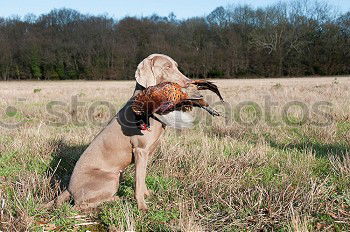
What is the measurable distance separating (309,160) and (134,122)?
2.61 m

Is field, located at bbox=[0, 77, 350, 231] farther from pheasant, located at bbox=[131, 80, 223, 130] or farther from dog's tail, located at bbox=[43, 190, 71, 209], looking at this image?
pheasant, located at bbox=[131, 80, 223, 130]

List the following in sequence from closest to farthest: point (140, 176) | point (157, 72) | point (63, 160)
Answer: point (140, 176), point (157, 72), point (63, 160)

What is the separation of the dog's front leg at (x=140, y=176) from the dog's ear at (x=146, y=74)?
0.81m

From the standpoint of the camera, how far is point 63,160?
5.87m

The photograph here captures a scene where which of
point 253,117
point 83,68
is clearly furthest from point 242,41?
point 253,117

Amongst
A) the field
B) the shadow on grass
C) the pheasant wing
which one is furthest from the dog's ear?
the shadow on grass

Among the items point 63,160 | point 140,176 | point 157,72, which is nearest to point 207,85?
point 157,72

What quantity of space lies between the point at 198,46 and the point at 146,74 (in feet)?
164

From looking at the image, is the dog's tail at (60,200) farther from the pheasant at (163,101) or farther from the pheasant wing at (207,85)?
the pheasant wing at (207,85)

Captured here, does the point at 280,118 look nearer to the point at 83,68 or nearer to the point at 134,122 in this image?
the point at 134,122

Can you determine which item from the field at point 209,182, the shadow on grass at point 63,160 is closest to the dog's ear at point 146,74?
the field at point 209,182

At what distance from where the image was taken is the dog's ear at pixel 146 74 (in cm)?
453

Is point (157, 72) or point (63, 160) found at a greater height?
point (157, 72)

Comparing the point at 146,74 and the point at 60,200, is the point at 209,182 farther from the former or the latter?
the point at 60,200
